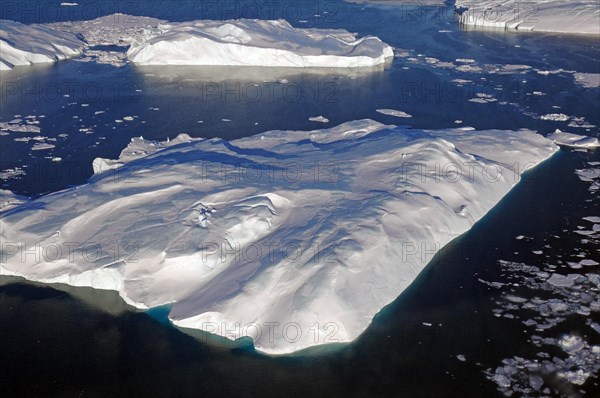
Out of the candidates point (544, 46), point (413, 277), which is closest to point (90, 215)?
point (413, 277)

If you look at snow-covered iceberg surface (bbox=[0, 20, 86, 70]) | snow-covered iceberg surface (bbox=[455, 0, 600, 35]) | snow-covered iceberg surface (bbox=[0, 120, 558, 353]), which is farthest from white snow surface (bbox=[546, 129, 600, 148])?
snow-covered iceberg surface (bbox=[0, 20, 86, 70])

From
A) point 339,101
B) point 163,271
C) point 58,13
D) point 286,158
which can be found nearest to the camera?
point 163,271

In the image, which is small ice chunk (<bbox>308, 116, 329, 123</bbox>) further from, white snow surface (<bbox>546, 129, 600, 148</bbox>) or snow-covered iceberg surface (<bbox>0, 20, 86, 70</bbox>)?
snow-covered iceberg surface (<bbox>0, 20, 86, 70</bbox>)

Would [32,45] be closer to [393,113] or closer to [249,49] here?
[249,49]

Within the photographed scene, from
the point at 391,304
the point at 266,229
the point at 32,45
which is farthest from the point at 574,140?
the point at 32,45

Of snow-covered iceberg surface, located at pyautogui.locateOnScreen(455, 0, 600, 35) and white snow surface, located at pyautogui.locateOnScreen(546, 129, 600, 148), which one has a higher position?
snow-covered iceberg surface, located at pyautogui.locateOnScreen(455, 0, 600, 35)

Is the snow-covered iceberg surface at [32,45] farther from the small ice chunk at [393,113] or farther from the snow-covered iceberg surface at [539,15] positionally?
the snow-covered iceberg surface at [539,15]

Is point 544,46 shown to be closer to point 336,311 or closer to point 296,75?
point 296,75
